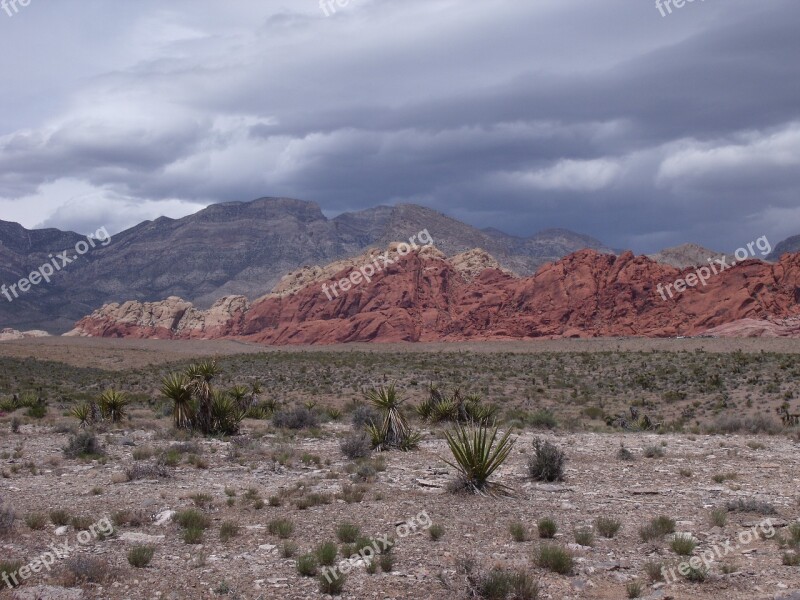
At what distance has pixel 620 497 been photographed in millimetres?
11586

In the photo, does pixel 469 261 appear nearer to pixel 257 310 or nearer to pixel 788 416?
pixel 257 310

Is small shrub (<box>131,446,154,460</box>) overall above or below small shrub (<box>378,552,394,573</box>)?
above

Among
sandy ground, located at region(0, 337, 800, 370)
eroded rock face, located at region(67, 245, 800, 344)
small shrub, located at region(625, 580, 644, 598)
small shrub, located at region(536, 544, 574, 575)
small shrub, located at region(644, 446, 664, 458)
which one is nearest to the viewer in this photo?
small shrub, located at region(625, 580, 644, 598)

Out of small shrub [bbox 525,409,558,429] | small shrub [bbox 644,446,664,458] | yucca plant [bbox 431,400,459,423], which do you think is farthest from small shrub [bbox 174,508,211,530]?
small shrub [bbox 525,409,558,429]

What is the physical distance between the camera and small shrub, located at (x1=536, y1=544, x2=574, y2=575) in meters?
7.93

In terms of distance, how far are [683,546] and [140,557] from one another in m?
6.53

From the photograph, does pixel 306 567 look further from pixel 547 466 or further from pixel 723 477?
pixel 723 477

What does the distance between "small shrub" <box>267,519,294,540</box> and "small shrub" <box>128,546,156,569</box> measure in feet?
5.63

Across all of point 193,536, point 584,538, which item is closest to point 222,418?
point 193,536

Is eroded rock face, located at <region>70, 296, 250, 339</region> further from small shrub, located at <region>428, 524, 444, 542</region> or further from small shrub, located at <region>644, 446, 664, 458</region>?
small shrub, located at <region>428, 524, 444, 542</region>

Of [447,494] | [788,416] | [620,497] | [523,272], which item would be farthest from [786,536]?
[523,272]

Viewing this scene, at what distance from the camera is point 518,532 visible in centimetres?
923

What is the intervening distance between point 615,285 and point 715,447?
68828mm

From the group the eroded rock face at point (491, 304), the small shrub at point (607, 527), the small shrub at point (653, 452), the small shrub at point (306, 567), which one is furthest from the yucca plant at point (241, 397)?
the eroded rock face at point (491, 304)
